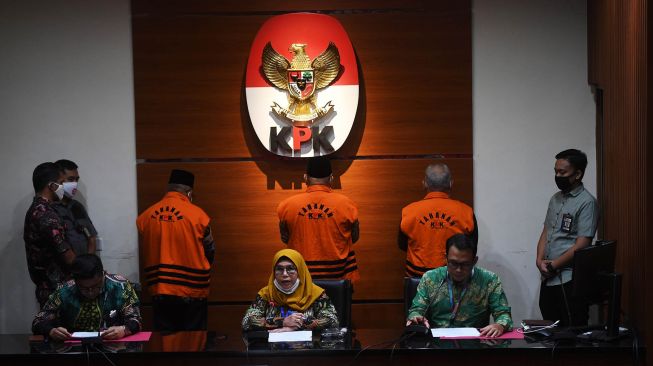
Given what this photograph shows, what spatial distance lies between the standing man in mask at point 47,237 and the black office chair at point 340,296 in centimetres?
176

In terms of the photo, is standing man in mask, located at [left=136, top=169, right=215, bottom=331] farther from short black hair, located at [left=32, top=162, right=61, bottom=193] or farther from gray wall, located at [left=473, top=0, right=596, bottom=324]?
gray wall, located at [left=473, top=0, right=596, bottom=324]

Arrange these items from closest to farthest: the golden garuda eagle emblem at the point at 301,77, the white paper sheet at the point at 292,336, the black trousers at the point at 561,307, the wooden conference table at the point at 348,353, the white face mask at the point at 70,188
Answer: the wooden conference table at the point at 348,353 → the white paper sheet at the point at 292,336 → the black trousers at the point at 561,307 → the white face mask at the point at 70,188 → the golden garuda eagle emblem at the point at 301,77

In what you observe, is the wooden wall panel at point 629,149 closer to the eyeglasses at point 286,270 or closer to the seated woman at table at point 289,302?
the seated woman at table at point 289,302

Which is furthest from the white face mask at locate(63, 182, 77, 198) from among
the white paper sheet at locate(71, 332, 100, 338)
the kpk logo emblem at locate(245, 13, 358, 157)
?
the white paper sheet at locate(71, 332, 100, 338)

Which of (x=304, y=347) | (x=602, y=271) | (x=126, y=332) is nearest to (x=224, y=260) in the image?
(x=126, y=332)

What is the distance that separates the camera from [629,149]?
4.39 metres

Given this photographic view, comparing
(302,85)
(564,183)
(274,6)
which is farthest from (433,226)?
(274,6)

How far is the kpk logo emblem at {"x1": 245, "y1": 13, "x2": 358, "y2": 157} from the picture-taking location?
5934mm

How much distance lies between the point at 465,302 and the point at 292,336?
35.1 inches

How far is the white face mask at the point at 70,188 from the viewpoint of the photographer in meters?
5.61

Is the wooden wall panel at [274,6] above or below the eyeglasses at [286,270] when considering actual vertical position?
above

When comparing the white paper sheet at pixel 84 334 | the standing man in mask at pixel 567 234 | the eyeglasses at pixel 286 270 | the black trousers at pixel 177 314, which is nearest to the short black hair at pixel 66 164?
the black trousers at pixel 177 314

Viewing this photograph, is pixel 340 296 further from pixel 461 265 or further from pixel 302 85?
pixel 302 85

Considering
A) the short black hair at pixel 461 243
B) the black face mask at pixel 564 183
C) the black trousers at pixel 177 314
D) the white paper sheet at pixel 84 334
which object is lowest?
the black trousers at pixel 177 314
